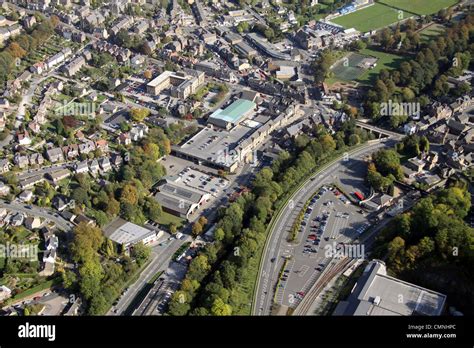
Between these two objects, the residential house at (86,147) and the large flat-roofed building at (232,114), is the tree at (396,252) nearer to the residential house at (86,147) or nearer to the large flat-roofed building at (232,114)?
the large flat-roofed building at (232,114)

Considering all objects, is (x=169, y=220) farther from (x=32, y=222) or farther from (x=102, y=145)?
(x=102, y=145)

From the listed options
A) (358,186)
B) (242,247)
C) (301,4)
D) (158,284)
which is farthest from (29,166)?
(301,4)

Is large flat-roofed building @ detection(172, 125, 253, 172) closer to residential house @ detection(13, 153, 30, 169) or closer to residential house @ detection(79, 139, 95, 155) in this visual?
residential house @ detection(79, 139, 95, 155)

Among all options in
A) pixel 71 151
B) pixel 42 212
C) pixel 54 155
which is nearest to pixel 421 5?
pixel 71 151

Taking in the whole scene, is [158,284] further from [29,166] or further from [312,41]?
[312,41]

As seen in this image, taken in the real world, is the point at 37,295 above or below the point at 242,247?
below
